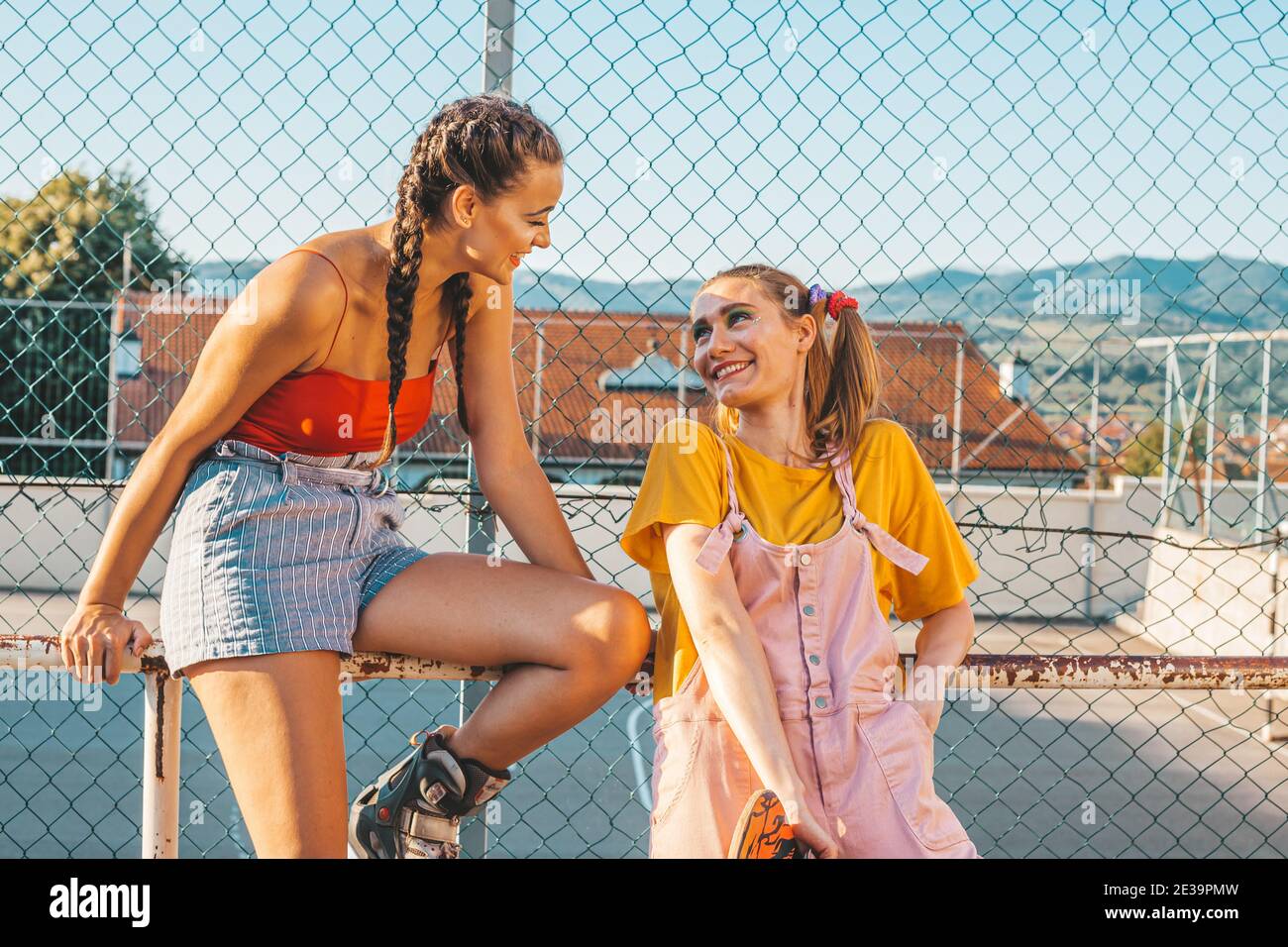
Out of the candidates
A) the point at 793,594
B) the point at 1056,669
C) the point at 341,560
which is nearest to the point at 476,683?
the point at 341,560

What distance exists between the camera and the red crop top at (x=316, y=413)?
1.84 metres

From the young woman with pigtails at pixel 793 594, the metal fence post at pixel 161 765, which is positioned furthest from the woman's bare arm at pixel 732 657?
the metal fence post at pixel 161 765

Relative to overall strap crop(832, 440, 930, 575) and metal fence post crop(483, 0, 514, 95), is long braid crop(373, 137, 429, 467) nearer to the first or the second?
metal fence post crop(483, 0, 514, 95)

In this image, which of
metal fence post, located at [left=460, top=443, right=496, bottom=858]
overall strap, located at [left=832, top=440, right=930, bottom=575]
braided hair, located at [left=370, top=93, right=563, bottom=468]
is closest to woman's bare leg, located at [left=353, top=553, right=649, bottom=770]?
metal fence post, located at [left=460, top=443, right=496, bottom=858]

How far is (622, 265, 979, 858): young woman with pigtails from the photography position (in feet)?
5.88

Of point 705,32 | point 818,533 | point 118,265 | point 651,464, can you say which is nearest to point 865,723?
point 818,533

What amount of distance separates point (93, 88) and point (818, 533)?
180 centimetres

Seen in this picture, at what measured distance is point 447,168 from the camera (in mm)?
1857

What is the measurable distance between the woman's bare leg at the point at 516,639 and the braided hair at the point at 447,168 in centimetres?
32

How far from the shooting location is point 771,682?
1.87 meters

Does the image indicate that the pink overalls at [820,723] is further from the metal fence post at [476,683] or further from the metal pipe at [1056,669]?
the metal fence post at [476,683]

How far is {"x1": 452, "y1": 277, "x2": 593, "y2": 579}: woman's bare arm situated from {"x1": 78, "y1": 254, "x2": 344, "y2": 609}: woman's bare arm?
0.32 metres

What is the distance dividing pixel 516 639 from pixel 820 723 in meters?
0.53

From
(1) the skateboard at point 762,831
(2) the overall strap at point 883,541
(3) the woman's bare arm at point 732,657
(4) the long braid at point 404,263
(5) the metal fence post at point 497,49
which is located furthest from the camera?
(5) the metal fence post at point 497,49
